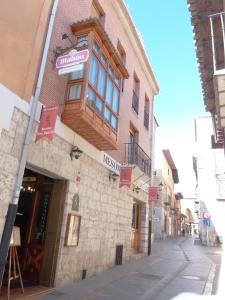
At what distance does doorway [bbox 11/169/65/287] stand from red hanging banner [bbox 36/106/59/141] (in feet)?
6.98

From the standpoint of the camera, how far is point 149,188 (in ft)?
51.5

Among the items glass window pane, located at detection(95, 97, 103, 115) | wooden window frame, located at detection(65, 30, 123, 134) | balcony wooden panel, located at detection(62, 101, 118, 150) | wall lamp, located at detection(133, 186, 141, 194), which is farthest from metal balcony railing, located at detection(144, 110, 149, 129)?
glass window pane, located at detection(95, 97, 103, 115)

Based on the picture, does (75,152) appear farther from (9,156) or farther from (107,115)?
(9,156)

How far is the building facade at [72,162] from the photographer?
7.25 meters

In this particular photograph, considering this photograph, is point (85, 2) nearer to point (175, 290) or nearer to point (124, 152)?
point (124, 152)

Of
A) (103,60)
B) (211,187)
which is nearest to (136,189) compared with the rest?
(103,60)

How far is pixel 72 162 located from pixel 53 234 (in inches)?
81.1

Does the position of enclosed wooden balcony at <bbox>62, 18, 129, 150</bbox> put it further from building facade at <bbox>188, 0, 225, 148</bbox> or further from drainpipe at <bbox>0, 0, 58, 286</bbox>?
building facade at <bbox>188, 0, 225, 148</bbox>

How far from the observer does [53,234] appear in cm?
810

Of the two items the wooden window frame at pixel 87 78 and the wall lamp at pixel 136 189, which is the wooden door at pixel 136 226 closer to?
the wall lamp at pixel 136 189

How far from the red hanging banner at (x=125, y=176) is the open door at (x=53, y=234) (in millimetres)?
3824

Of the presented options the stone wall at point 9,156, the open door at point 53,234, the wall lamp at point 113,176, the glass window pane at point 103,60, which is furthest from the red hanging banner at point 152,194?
the stone wall at point 9,156

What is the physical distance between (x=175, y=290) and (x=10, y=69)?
6.90 metres

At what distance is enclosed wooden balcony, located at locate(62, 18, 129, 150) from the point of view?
8211mm
